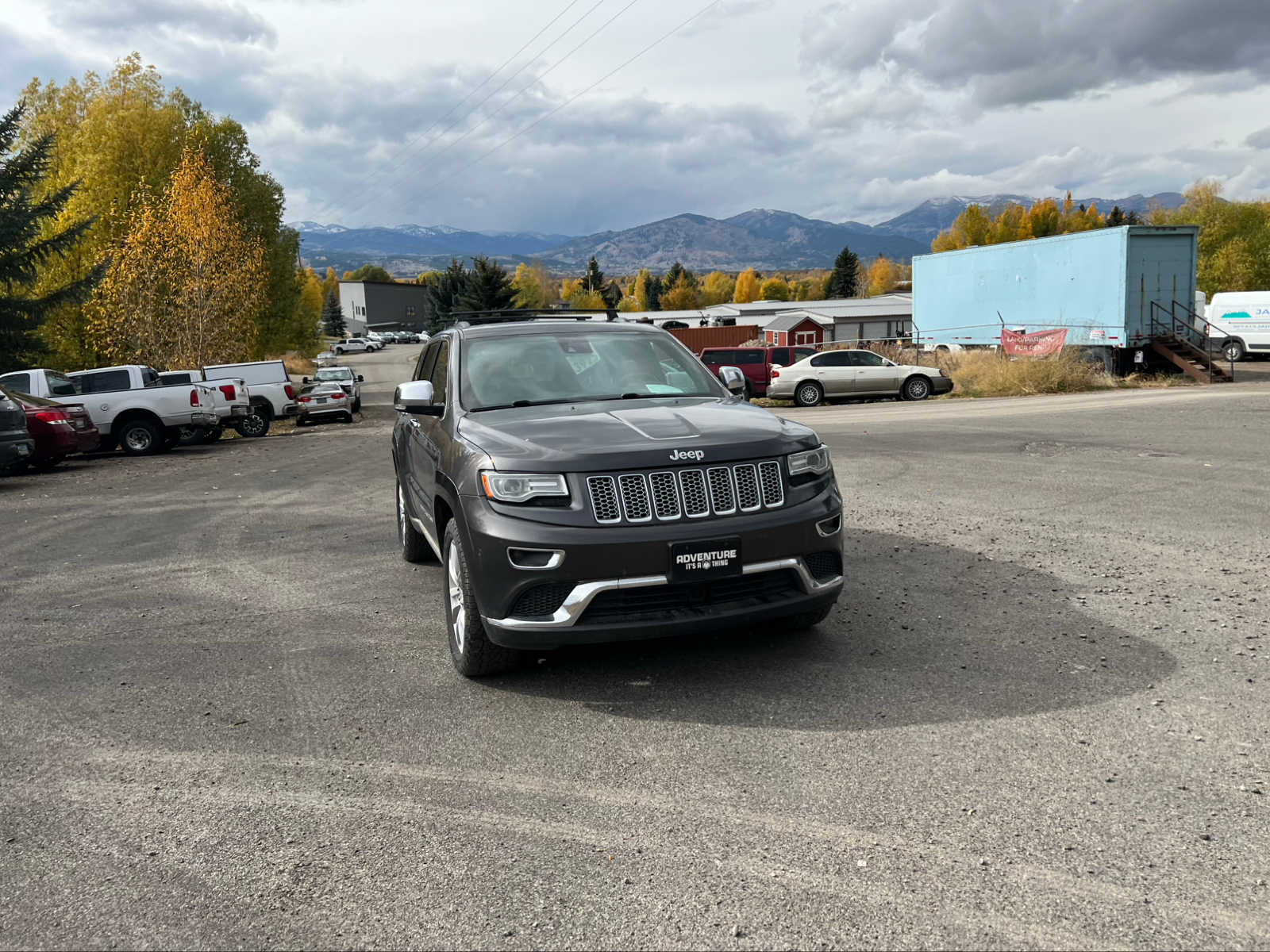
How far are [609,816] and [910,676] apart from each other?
1921 millimetres

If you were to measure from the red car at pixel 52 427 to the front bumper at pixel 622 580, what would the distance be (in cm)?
1476

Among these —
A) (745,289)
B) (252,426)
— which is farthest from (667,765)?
(745,289)

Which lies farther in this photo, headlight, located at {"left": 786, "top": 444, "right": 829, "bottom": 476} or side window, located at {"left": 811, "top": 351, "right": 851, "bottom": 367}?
side window, located at {"left": 811, "top": 351, "right": 851, "bottom": 367}

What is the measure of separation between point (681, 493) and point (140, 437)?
19.2m

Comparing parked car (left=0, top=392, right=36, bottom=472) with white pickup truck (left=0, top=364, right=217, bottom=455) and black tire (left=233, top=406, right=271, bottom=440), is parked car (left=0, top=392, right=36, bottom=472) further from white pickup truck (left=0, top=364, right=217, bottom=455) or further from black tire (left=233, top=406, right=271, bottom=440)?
black tire (left=233, top=406, right=271, bottom=440)

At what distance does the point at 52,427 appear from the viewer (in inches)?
667

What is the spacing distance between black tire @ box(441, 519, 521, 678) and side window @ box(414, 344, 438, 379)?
2326 mm

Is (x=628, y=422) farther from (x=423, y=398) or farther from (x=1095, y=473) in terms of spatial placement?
(x=1095, y=473)

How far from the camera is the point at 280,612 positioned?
6570 mm

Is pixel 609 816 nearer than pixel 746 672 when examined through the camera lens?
Yes

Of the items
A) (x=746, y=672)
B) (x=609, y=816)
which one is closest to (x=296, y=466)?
(x=746, y=672)

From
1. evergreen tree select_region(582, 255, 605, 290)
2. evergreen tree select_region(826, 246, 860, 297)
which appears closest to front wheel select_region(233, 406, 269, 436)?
evergreen tree select_region(826, 246, 860, 297)

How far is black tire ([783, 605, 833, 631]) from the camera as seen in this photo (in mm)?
5331

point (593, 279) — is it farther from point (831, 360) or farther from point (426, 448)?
point (426, 448)
